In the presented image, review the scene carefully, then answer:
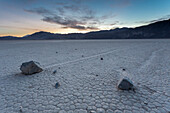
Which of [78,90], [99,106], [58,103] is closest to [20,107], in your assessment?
[58,103]

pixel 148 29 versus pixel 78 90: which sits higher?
pixel 148 29

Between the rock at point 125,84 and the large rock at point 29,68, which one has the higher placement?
the large rock at point 29,68

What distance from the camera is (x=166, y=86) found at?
3119mm

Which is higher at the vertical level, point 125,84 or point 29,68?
point 29,68

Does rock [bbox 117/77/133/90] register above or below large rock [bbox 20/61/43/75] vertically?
below

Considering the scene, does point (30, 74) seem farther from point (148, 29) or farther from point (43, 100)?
point (148, 29)

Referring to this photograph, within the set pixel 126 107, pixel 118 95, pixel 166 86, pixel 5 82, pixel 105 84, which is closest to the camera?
pixel 126 107

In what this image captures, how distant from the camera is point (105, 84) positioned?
3318mm

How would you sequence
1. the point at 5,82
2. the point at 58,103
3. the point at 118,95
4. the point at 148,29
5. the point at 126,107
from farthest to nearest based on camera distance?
1. the point at 148,29
2. the point at 5,82
3. the point at 118,95
4. the point at 58,103
5. the point at 126,107

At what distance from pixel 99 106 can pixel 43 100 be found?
1495 millimetres

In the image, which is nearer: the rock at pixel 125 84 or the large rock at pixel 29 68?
the rock at pixel 125 84

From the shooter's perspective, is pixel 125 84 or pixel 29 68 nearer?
pixel 125 84

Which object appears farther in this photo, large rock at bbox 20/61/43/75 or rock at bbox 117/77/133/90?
large rock at bbox 20/61/43/75

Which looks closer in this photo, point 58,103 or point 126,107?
point 126,107
